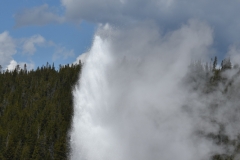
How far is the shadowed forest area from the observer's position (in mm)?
42888

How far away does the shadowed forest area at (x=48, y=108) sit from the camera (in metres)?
42.9

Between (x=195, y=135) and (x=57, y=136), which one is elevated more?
(x=57, y=136)

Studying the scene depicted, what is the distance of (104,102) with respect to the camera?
101 feet

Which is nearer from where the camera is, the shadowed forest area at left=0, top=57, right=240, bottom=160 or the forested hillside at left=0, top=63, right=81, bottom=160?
the shadowed forest area at left=0, top=57, right=240, bottom=160

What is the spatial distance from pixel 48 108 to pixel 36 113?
15.7ft

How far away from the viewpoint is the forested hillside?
6953 cm

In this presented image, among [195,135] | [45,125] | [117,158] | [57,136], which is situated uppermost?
[45,125]

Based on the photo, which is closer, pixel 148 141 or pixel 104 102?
pixel 148 141

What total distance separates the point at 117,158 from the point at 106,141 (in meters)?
1.50

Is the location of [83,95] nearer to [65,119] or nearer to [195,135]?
[195,135]

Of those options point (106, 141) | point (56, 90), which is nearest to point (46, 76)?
point (56, 90)

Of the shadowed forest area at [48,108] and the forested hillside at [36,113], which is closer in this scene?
the shadowed forest area at [48,108]

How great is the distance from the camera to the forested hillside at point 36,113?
2737 inches

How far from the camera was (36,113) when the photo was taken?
101 metres
